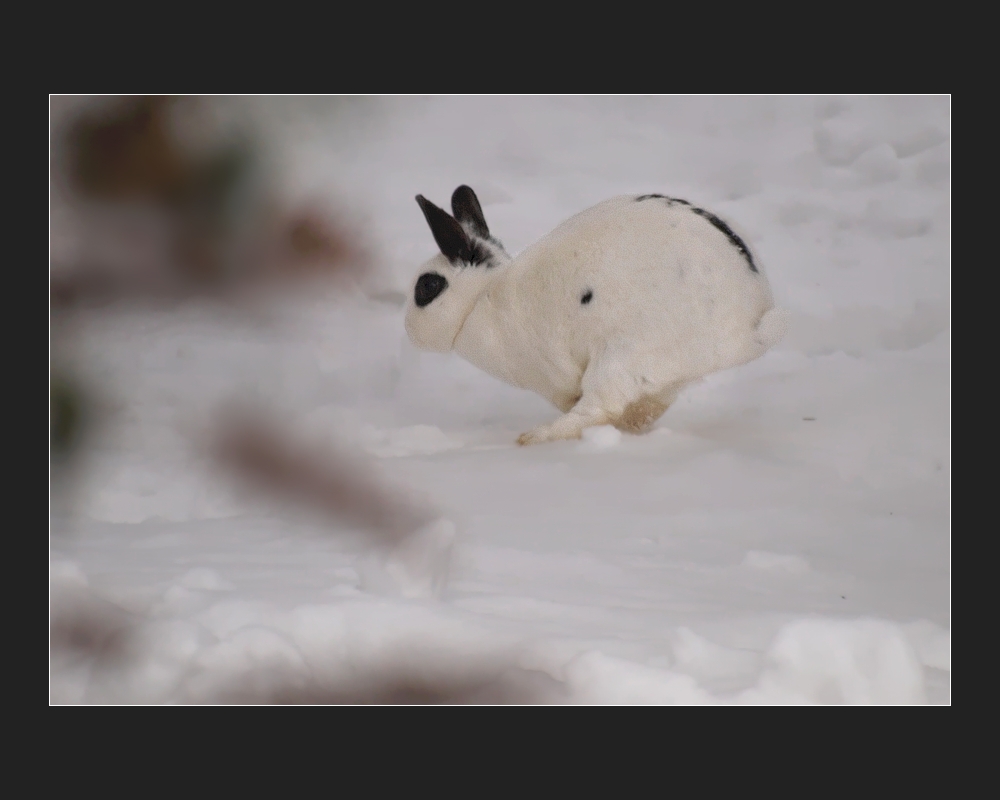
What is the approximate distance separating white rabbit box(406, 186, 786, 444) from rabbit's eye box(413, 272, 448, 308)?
9.9 inches

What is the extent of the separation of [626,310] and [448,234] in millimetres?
959

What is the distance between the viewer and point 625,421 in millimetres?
4273

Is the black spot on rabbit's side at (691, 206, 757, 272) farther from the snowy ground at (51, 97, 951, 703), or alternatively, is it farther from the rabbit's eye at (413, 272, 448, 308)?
the rabbit's eye at (413, 272, 448, 308)

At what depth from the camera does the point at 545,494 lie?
3.46 m

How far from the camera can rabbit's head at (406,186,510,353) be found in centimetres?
474

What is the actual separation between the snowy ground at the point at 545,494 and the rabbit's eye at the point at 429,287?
0.54 metres

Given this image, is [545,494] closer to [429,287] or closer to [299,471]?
[429,287]

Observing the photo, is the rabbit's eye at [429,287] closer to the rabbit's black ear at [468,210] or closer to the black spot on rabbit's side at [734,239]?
the rabbit's black ear at [468,210]

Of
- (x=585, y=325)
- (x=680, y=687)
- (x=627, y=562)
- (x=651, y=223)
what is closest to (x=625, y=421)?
(x=585, y=325)

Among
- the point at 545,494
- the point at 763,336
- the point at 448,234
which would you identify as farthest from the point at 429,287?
the point at 545,494

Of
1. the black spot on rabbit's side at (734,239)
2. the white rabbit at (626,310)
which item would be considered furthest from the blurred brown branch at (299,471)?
the black spot on rabbit's side at (734,239)

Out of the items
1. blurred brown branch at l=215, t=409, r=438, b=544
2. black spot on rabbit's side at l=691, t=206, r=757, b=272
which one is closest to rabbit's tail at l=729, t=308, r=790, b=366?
black spot on rabbit's side at l=691, t=206, r=757, b=272

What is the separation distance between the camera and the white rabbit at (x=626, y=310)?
4.13 metres

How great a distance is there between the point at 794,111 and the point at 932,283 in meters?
2.10
